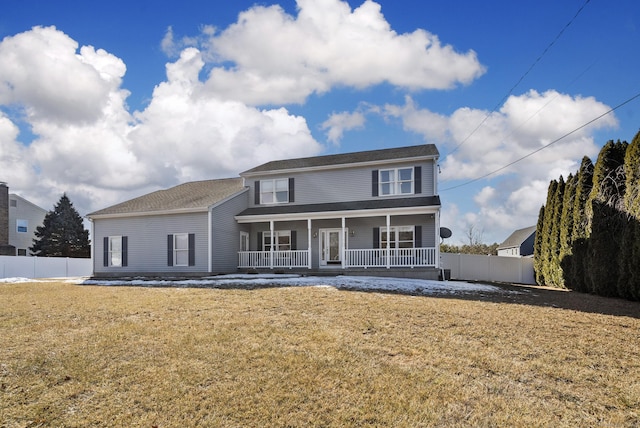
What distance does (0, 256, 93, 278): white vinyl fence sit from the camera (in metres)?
23.1

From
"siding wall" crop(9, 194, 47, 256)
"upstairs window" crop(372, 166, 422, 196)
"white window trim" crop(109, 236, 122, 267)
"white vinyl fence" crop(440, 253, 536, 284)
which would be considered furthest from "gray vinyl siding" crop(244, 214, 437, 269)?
"siding wall" crop(9, 194, 47, 256)

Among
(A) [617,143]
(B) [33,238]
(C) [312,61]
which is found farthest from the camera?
(B) [33,238]

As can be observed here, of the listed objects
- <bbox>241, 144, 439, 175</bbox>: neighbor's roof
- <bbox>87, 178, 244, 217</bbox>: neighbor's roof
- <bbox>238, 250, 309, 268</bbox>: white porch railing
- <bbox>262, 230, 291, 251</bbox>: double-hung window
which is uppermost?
<bbox>241, 144, 439, 175</bbox>: neighbor's roof

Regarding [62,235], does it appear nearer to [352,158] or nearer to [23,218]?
[23,218]

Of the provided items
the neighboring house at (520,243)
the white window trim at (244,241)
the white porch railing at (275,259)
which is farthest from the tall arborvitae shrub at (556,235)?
the white window trim at (244,241)

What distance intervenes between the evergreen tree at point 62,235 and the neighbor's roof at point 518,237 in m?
38.9

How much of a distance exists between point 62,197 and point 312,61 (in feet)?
118

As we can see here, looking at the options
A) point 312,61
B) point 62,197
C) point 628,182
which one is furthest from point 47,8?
point 62,197

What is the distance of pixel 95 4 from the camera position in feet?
36.7

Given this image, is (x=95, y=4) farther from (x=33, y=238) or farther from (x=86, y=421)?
(x=33, y=238)

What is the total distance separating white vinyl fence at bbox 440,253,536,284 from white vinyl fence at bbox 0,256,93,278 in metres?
21.4

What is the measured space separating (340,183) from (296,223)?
282cm

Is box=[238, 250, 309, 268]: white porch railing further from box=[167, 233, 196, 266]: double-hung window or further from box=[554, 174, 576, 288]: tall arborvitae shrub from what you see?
box=[554, 174, 576, 288]: tall arborvitae shrub

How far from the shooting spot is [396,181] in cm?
1872
